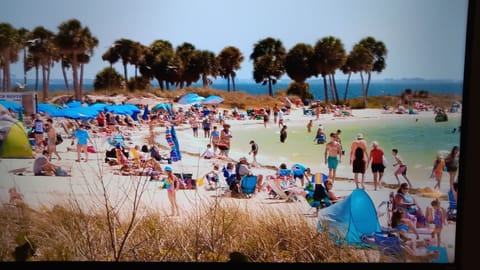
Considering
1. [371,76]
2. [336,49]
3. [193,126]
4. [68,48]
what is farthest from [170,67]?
[371,76]

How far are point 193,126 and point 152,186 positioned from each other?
2.15ft

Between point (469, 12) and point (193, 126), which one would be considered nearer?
point (469, 12)

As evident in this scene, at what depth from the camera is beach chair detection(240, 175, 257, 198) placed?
475cm

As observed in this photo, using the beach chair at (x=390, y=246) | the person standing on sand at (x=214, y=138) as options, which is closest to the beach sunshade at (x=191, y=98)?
the person standing on sand at (x=214, y=138)

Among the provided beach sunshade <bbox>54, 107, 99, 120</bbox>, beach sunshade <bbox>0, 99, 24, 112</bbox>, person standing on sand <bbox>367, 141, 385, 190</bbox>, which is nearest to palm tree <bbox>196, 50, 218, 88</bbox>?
beach sunshade <bbox>54, 107, 99, 120</bbox>

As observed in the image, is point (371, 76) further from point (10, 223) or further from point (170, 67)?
point (10, 223)

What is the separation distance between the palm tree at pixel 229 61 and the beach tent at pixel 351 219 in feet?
4.84

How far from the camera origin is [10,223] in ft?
15.8

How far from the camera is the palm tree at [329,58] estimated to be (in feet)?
15.2

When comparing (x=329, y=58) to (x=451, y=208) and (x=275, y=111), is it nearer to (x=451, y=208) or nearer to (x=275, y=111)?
(x=275, y=111)

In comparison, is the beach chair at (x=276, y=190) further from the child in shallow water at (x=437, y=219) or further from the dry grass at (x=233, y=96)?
the child in shallow water at (x=437, y=219)

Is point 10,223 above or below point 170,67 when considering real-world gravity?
below

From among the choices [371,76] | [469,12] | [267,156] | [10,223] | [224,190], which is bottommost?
[10,223]

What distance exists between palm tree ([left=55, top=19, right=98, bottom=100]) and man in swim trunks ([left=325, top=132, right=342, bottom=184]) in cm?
225
